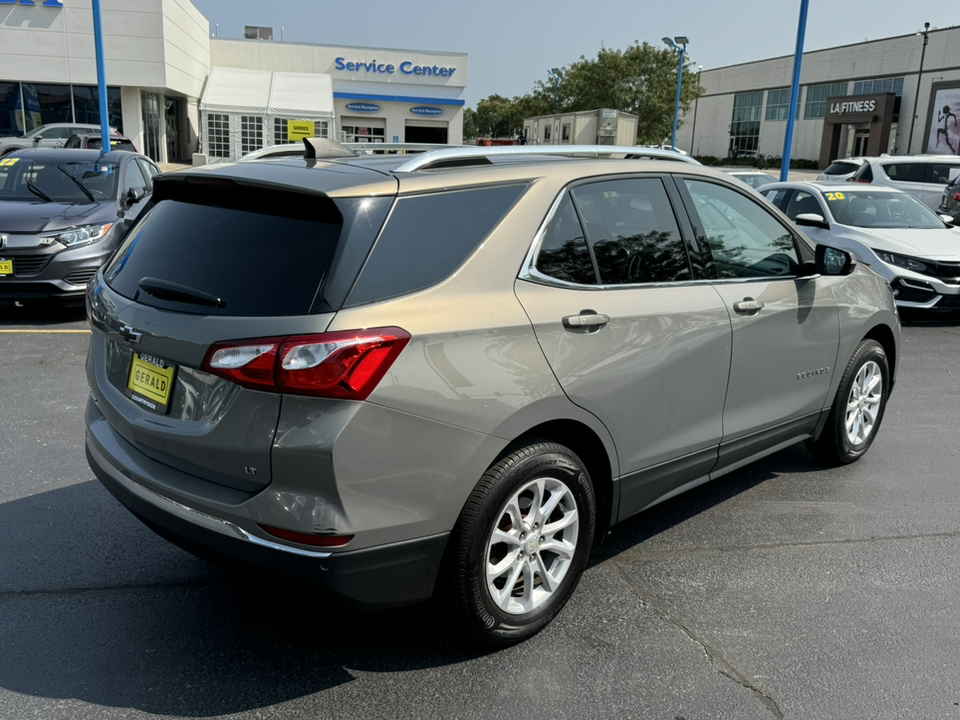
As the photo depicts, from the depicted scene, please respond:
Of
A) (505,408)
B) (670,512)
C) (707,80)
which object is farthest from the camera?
(707,80)

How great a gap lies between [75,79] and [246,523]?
36.6 meters

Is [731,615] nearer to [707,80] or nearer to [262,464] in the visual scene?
[262,464]

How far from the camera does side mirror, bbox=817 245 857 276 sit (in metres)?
4.42

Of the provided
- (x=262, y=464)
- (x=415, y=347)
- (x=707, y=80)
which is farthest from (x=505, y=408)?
(x=707, y=80)

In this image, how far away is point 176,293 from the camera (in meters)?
2.85

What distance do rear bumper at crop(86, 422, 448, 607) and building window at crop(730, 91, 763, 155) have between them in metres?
80.4

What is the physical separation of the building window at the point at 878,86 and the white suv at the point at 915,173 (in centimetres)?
4705

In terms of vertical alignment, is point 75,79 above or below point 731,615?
above

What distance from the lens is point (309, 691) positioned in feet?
9.39

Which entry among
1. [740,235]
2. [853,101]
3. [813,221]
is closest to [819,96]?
[853,101]

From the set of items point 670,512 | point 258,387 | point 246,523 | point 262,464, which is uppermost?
point 258,387

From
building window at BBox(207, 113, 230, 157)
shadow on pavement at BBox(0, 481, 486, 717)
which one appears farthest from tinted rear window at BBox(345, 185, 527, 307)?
building window at BBox(207, 113, 230, 157)

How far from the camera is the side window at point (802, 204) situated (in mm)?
11500

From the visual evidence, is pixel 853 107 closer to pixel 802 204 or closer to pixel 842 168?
pixel 842 168
